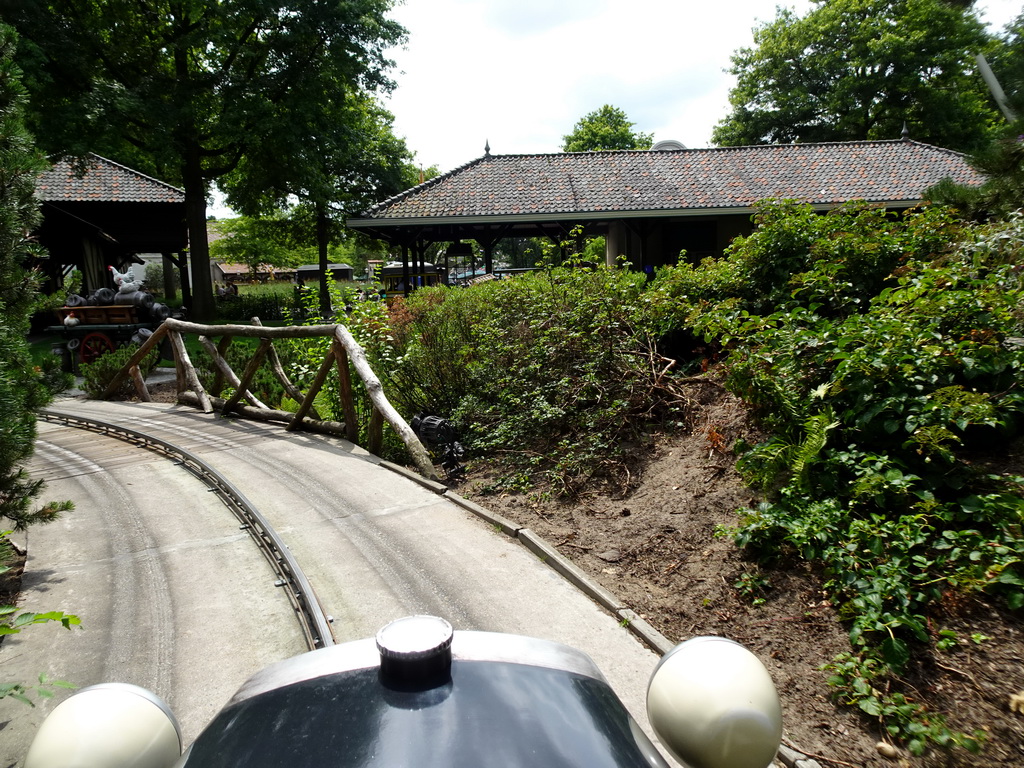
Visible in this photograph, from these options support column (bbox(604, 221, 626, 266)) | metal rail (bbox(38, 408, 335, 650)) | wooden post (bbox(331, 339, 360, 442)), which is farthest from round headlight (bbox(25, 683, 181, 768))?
support column (bbox(604, 221, 626, 266))

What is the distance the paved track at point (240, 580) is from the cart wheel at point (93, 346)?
934 centimetres

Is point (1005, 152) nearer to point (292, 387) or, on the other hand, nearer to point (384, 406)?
point (384, 406)

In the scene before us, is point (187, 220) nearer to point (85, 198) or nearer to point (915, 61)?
point (85, 198)

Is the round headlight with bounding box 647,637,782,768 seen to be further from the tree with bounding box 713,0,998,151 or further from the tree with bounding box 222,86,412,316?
the tree with bounding box 713,0,998,151

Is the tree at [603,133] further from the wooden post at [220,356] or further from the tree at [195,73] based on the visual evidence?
the wooden post at [220,356]

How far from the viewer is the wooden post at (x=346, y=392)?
8.69 meters

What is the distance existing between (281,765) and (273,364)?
10.2m

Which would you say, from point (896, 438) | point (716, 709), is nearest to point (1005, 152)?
point (896, 438)

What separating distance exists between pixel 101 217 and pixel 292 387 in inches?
694

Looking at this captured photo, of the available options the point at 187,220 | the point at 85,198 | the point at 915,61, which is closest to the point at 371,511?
the point at 85,198

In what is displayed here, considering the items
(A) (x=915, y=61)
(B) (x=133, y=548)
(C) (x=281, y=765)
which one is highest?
(A) (x=915, y=61)

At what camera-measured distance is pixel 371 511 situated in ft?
20.6

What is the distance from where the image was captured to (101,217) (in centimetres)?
2344

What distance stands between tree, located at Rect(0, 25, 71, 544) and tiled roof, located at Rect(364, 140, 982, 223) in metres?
13.0
